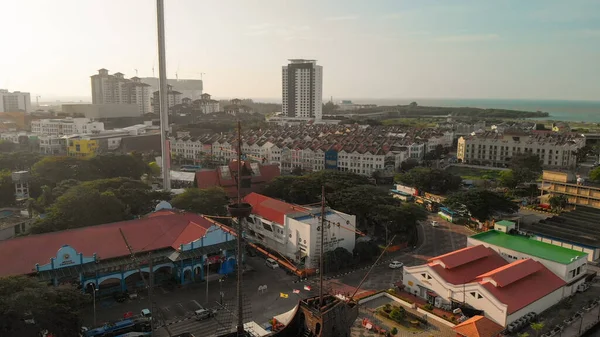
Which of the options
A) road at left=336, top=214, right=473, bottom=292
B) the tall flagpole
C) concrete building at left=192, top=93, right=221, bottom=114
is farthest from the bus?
concrete building at left=192, top=93, right=221, bottom=114

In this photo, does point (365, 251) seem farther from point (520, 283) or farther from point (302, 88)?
point (302, 88)

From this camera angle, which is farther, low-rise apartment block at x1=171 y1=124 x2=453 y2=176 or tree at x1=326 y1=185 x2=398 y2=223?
low-rise apartment block at x1=171 y1=124 x2=453 y2=176

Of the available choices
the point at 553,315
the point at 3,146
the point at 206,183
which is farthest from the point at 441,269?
the point at 3,146

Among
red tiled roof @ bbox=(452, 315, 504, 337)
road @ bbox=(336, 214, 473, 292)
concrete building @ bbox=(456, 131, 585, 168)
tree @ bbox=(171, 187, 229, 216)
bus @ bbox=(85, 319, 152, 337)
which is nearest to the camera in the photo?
red tiled roof @ bbox=(452, 315, 504, 337)

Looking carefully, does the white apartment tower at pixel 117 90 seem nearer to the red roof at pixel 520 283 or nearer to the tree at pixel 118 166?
the tree at pixel 118 166

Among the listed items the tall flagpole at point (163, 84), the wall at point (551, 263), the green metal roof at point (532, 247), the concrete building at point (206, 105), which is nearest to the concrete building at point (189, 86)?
the concrete building at point (206, 105)

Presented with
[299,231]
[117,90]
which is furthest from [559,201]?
[117,90]

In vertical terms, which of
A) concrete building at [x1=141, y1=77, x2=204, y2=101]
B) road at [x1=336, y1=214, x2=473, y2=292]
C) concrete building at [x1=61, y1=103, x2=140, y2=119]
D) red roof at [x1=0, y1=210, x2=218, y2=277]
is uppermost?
concrete building at [x1=141, y1=77, x2=204, y2=101]

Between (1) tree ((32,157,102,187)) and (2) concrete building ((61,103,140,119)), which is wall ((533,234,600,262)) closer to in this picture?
(1) tree ((32,157,102,187))
